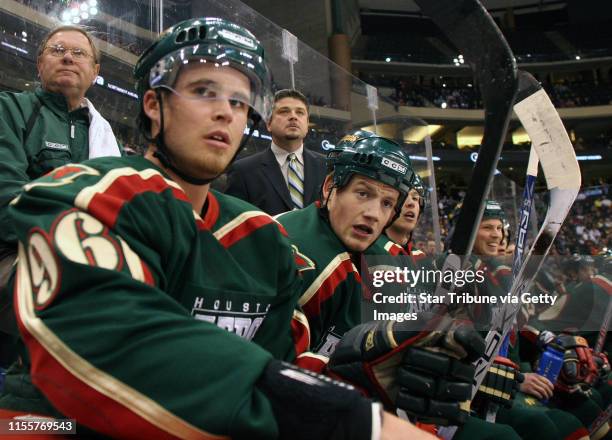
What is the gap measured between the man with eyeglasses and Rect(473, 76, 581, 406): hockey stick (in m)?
1.61

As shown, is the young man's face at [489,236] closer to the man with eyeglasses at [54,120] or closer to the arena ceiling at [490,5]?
the man with eyeglasses at [54,120]

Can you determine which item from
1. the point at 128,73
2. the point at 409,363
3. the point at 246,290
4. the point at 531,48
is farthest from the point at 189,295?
the point at 531,48

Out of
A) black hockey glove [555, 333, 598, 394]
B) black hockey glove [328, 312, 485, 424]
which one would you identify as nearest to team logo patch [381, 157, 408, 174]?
black hockey glove [328, 312, 485, 424]

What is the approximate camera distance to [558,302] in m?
3.98

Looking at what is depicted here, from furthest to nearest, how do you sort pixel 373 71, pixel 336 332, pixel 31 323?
pixel 373 71, pixel 336 332, pixel 31 323

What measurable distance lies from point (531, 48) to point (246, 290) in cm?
2768

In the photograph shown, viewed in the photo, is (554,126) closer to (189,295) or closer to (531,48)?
(189,295)

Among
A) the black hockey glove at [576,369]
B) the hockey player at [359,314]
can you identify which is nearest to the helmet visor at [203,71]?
the hockey player at [359,314]

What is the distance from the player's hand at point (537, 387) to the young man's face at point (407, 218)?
115 centimetres

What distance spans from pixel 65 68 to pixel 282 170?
138 cm

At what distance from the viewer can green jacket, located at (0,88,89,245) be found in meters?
1.95

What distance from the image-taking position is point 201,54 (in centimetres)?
135

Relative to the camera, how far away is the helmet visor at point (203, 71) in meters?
1.36

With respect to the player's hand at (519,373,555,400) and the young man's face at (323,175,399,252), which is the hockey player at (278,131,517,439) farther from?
the player's hand at (519,373,555,400)
